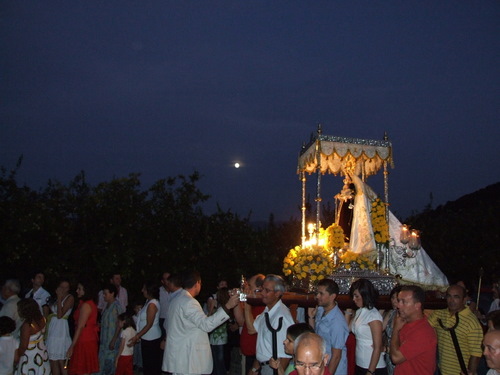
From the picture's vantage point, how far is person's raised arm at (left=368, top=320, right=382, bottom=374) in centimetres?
525

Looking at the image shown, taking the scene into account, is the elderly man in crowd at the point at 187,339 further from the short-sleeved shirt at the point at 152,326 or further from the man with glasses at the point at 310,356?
the man with glasses at the point at 310,356

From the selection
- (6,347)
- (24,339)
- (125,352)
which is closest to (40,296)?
(125,352)

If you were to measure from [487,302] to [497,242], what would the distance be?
263 cm

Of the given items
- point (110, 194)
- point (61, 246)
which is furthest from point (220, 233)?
point (61, 246)

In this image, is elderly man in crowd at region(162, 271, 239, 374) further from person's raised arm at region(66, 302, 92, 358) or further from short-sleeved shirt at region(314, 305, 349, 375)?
person's raised arm at region(66, 302, 92, 358)

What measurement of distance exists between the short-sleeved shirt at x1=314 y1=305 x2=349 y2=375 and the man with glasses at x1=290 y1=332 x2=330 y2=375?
1704 millimetres

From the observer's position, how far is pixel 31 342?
21.1ft

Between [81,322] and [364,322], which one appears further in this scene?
[81,322]

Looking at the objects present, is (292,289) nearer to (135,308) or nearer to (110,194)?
(135,308)

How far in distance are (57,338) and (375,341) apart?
501cm

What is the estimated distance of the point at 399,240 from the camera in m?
11.8

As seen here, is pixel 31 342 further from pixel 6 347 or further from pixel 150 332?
pixel 150 332

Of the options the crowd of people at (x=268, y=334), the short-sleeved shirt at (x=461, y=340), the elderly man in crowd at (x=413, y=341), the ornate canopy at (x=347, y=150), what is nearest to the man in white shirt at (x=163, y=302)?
the crowd of people at (x=268, y=334)

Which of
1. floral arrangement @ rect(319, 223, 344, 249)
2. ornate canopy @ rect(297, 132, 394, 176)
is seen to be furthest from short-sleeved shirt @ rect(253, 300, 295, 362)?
floral arrangement @ rect(319, 223, 344, 249)
